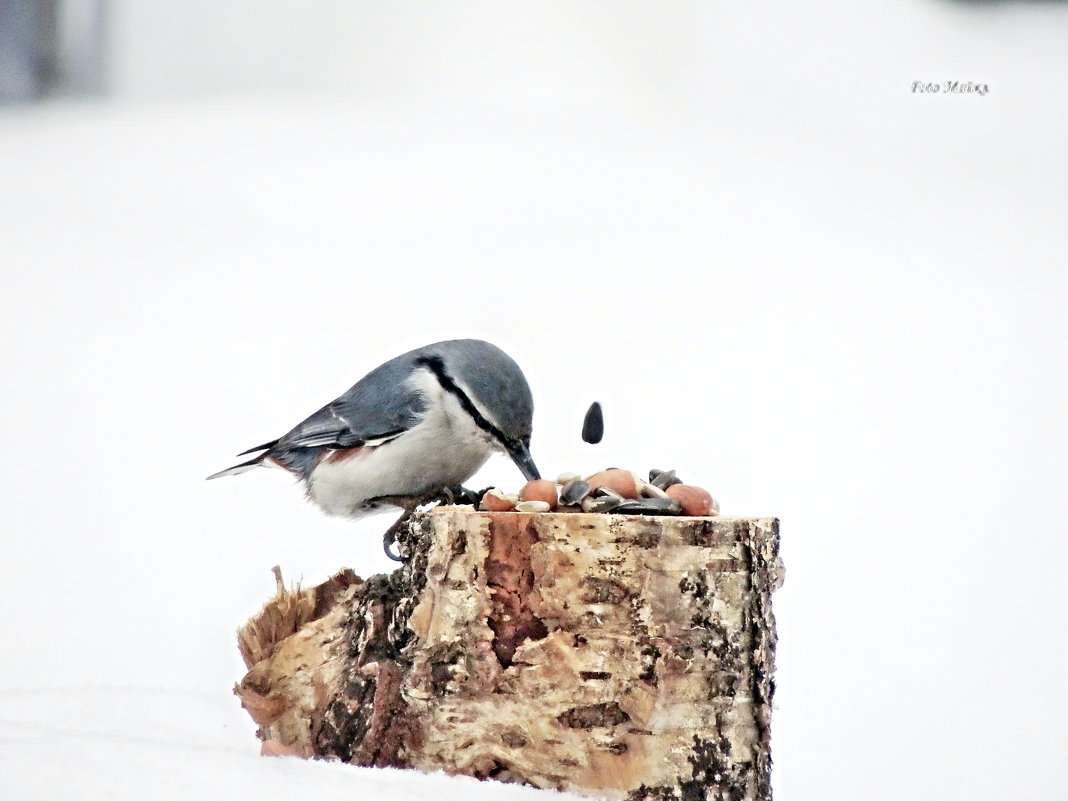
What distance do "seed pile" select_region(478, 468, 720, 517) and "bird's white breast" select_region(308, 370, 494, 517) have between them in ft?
0.96

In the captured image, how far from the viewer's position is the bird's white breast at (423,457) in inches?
59.1

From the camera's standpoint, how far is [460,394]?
1.48 m

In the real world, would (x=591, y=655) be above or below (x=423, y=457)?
below

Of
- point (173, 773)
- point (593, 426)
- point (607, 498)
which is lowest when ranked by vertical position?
point (173, 773)

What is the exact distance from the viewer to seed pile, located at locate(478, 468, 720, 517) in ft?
3.76

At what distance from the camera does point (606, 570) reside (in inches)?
42.3

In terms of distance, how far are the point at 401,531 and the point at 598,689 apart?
299mm

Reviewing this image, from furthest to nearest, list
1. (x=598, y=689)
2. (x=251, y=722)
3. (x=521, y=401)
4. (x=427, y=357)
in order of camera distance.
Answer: (x=427, y=357) < (x=521, y=401) < (x=251, y=722) < (x=598, y=689)

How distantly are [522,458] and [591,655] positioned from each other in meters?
0.41

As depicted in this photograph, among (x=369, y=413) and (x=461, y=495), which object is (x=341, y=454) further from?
(x=461, y=495)

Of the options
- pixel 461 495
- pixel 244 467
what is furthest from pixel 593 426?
pixel 244 467

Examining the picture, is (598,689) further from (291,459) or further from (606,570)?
(291,459)

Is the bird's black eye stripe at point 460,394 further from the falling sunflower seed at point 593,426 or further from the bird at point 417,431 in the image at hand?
the falling sunflower seed at point 593,426

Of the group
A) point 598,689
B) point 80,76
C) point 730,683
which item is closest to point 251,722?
point 598,689
